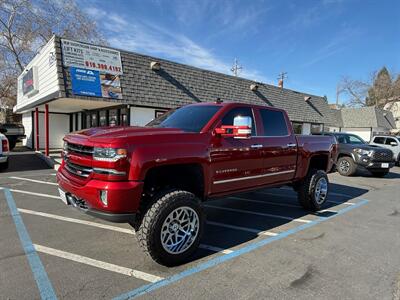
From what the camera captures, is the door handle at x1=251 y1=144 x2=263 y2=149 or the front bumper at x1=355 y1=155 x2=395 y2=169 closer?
the door handle at x1=251 y1=144 x2=263 y2=149

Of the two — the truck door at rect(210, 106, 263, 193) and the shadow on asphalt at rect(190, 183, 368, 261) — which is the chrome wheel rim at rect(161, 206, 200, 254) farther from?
the truck door at rect(210, 106, 263, 193)

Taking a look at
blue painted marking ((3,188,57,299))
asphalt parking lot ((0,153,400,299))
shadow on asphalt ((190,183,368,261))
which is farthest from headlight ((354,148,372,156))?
blue painted marking ((3,188,57,299))

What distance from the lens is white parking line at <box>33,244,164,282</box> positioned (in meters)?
3.42

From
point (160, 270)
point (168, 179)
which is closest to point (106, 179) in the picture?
point (168, 179)

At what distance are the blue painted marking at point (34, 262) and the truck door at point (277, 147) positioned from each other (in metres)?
3.51

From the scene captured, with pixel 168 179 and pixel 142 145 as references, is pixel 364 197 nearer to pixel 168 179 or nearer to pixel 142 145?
pixel 168 179

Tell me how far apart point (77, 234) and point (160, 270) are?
1.79 meters

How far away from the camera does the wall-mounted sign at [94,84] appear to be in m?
11.4

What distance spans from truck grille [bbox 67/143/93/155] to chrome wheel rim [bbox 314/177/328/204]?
4709 mm

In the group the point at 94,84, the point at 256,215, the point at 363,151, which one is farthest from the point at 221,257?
the point at 363,151

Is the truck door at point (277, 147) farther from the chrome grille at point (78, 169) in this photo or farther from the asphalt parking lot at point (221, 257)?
the chrome grille at point (78, 169)

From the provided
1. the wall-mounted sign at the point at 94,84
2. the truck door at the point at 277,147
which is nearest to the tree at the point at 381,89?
the wall-mounted sign at the point at 94,84

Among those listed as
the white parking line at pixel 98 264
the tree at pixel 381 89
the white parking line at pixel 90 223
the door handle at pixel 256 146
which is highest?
the tree at pixel 381 89

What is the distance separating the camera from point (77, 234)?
15.3ft
